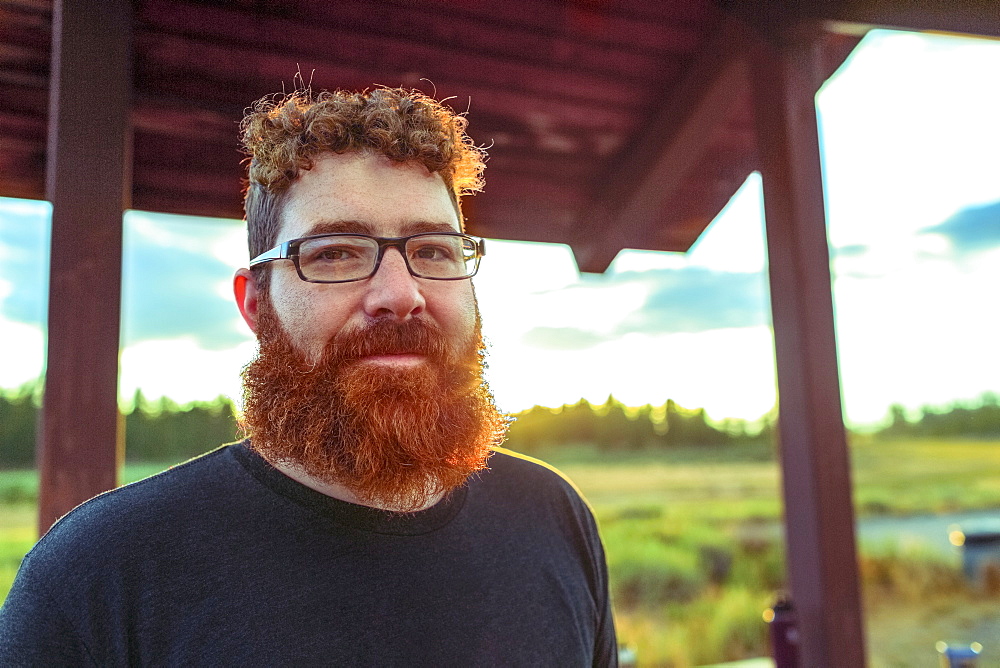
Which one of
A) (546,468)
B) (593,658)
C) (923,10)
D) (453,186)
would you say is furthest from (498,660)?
(923,10)

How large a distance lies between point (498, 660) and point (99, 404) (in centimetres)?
123

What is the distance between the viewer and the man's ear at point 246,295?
1.33m

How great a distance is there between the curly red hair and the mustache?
0.28 meters

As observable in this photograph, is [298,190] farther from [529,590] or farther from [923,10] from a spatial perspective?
[923,10]

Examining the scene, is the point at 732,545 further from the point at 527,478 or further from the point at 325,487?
the point at 325,487

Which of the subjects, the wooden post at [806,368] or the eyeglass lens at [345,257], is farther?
the wooden post at [806,368]

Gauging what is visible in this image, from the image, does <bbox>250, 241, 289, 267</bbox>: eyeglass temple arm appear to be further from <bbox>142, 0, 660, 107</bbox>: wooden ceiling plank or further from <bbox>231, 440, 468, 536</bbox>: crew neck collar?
<bbox>142, 0, 660, 107</bbox>: wooden ceiling plank

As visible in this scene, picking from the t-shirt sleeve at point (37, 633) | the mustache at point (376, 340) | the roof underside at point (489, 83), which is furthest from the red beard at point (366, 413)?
the roof underside at point (489, 83)

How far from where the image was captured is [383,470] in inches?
45.8

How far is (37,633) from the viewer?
2.99 feet

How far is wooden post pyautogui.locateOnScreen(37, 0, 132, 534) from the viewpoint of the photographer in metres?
1.63

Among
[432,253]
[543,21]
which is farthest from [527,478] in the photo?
[543,21]

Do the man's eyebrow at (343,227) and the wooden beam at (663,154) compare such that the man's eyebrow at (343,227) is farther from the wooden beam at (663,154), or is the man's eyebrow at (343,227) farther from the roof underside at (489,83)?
the wooden beam at (663,154)

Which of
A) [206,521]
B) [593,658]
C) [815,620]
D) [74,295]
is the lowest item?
[815,620]
